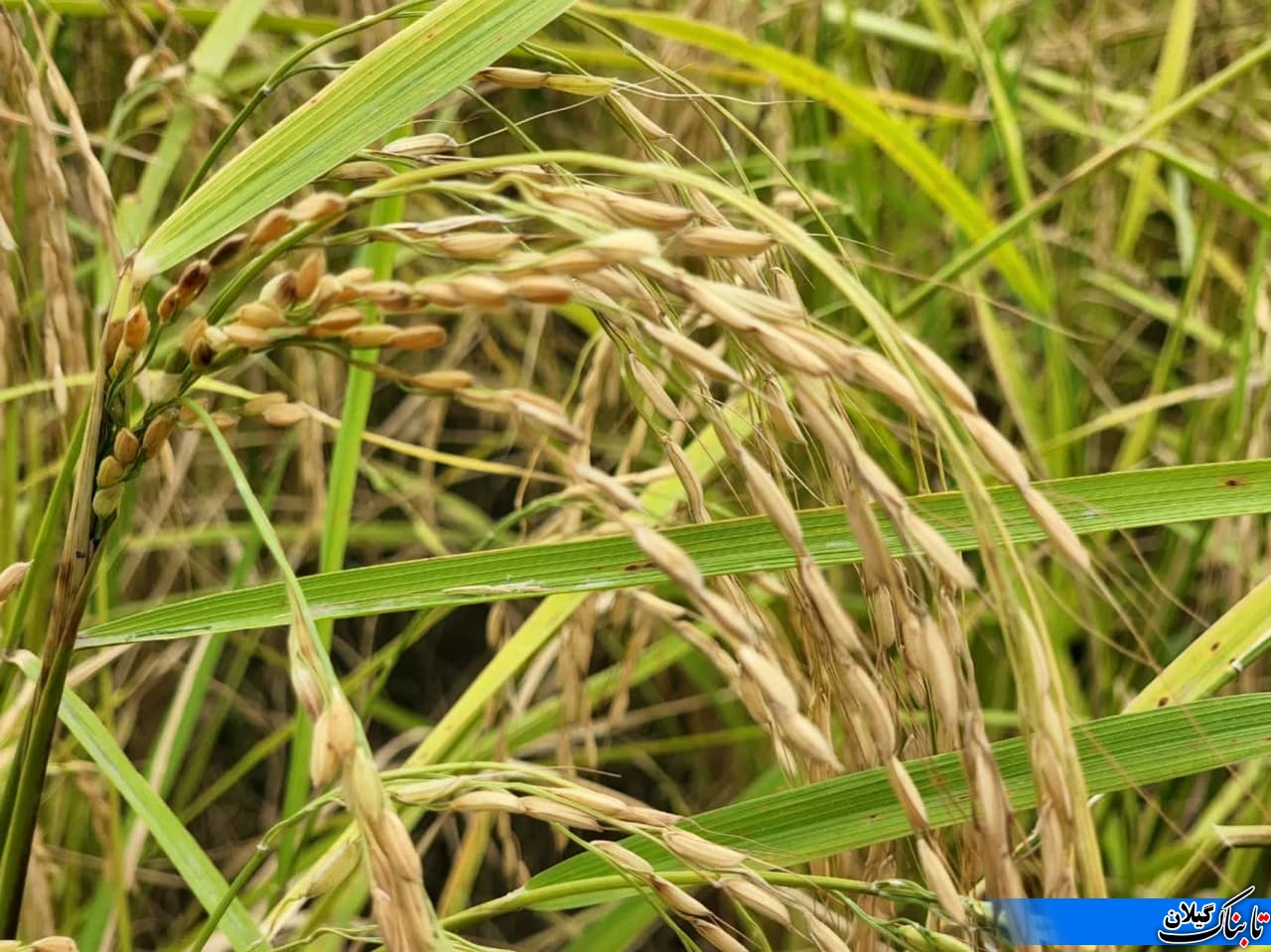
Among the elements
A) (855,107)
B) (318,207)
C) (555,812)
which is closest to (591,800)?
(555,812)

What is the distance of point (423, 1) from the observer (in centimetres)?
48

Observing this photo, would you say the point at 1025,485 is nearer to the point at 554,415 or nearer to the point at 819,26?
the point at 554,415

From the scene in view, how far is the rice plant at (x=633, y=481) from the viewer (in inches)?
13.8

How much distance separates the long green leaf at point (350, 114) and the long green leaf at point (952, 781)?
30cm

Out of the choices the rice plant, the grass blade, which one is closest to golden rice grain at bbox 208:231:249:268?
the rice plant

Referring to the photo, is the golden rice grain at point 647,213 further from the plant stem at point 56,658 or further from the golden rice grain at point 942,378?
A: the plant stem at point 56,658

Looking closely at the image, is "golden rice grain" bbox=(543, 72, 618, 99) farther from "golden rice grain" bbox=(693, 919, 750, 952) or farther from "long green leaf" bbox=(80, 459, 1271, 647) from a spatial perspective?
"golden rice grain" bbox=(693, 919, 750, 952)

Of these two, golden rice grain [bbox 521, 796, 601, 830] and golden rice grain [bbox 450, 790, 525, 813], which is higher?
golden rice grain [bbox 450, 790, 525, 813]

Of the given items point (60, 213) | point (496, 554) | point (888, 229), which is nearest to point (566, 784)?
point (496, 554)

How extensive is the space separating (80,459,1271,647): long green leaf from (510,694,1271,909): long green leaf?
85 millimetres

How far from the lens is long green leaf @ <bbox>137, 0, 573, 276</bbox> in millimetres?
455

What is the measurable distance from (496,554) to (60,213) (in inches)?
12.6

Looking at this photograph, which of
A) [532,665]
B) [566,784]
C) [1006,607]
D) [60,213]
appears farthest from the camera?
[532,665]

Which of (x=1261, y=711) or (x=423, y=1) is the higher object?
(x=423, y=1)
